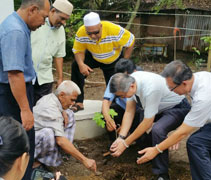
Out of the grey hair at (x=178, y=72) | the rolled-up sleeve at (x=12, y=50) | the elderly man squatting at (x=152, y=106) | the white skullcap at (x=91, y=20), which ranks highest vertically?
the white skullcap at (x=91, y=20)

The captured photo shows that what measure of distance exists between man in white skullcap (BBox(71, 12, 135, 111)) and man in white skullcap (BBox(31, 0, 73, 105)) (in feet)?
1.10

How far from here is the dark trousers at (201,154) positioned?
2.67m

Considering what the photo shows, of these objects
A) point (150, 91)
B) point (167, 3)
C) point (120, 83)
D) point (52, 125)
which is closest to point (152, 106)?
point (150, 91)

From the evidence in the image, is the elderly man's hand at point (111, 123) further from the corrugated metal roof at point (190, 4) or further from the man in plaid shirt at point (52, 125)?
the corrugated metal roof at point (190, 4)

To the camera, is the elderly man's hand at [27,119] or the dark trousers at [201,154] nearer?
the elderly man's hand at [27,119]

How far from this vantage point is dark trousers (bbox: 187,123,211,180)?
2.67 metres

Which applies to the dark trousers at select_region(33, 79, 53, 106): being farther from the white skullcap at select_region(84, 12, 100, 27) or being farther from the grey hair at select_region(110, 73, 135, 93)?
the grey hair at select_region(110, 73, 135, 93)

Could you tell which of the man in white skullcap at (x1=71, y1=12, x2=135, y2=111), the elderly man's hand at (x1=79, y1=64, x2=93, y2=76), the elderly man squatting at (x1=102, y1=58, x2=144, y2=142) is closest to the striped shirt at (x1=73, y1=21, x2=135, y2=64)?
the man in white skullcap at (x1=71, y1=12, x2=135, y2=111)

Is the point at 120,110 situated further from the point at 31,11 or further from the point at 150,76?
the point at 31,11

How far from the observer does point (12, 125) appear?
1.42 meters

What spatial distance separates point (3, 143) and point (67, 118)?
1992 mm

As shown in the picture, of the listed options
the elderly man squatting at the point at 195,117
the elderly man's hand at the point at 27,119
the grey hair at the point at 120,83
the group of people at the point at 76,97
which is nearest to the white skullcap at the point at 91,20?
the group of people at the point at 76,97

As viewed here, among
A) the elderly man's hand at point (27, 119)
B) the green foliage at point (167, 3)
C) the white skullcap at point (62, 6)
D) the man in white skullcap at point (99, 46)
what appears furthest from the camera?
the green foliage at point (167, 3)

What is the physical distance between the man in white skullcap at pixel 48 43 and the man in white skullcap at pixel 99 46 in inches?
13.2
